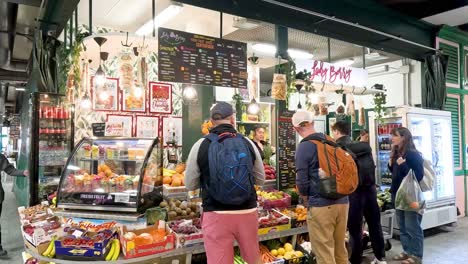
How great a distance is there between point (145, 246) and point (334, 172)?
1824 millimetres

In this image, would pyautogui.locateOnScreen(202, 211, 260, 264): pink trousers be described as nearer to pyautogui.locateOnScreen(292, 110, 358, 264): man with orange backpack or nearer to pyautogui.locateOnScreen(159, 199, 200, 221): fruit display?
pyautogui.locateOnScreen(292, 110, 358, 264): man with orange backpack

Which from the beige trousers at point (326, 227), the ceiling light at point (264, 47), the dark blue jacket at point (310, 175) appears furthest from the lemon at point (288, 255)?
the ceiling light at point (264, 47)

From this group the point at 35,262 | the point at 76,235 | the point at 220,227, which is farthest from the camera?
the point at 35,262

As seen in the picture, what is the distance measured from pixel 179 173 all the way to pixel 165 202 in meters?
0.84

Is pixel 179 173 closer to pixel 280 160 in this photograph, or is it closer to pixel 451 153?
pixel 280 160

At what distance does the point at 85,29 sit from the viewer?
22.2 feet

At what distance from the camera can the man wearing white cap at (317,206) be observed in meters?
3.37

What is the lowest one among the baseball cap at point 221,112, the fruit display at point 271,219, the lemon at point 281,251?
the lemon at point 281,251

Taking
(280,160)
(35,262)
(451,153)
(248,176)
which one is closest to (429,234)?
(451,153)

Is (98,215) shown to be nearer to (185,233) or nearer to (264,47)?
(185,233)

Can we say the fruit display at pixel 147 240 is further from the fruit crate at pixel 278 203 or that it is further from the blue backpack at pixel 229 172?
the fruit crate at pixel 278 203

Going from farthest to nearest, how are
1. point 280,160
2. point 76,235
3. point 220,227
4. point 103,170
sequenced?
point 280,160, point 103,170, point 76,235, point 220,227

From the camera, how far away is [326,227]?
3387 mm

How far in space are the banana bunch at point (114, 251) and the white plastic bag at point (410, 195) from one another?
3588 millimetres
